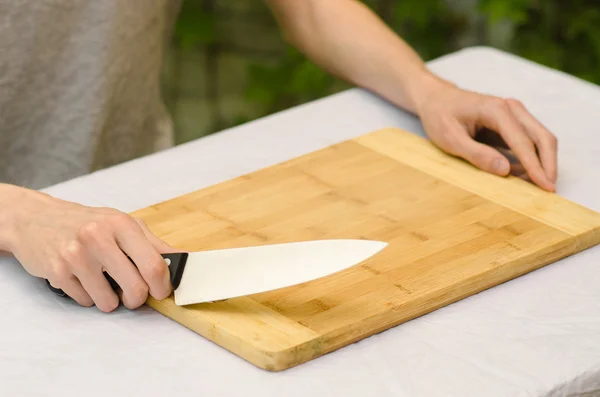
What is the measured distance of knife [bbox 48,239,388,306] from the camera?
2.63 ft

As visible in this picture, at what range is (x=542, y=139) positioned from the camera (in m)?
1.11

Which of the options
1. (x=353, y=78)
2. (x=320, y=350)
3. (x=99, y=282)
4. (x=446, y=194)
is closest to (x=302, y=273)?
(x=320, y=350)

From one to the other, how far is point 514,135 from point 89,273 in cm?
51

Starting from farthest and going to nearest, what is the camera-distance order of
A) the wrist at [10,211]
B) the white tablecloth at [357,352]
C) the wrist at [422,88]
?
the wrist at [422,88] → the wrist at [10,211] → the white tablecloth at [357,352]

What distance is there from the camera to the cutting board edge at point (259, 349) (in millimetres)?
772

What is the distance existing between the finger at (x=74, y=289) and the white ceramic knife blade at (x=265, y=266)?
8 cm

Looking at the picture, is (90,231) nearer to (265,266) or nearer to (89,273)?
(89,273)

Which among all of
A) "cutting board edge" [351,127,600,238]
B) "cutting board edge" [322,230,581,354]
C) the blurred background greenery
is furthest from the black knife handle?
the blurred background greenery

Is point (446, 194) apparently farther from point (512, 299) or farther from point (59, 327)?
point (59, 327)

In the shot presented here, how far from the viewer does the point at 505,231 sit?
37.6 inches

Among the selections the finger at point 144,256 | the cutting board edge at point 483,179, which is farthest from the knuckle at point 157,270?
the cutting board edge at point 483,179

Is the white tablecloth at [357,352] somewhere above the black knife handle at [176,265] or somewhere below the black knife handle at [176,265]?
below

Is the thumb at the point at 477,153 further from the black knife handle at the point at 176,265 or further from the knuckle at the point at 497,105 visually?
the black knife handle at the point at 176,265

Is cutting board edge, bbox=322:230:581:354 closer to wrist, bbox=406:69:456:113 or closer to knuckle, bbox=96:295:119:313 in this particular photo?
knuckle, bbox=96:295:119:313
